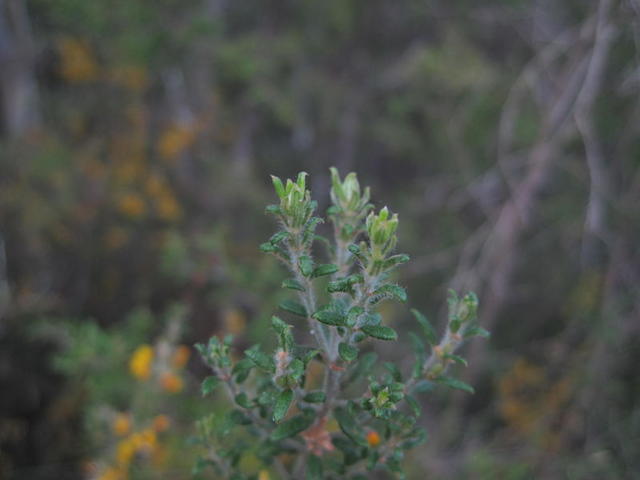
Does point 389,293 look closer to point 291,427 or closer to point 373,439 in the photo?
point 291,427

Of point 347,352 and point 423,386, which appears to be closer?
point 347,352

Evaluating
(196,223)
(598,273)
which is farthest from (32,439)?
(598,273)

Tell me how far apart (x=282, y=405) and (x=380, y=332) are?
212mm

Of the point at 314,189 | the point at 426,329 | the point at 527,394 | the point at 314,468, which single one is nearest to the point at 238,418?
the point at 314,468

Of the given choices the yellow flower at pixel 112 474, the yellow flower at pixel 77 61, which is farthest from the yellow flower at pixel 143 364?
the yellow flower at pixel 77 61

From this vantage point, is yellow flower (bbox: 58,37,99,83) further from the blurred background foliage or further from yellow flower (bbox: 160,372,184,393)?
yellow flower (bbox: 160,372,184,393)

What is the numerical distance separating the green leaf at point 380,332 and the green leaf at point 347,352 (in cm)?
4

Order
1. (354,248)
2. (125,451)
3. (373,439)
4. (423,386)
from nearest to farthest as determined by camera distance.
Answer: (354,248)
(423,386)
(373,439)
(125,451)

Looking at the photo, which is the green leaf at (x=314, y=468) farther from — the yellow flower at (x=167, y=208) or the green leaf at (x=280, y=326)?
the yellow flower at (x=167, y=208)

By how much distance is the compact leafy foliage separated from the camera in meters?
0.87

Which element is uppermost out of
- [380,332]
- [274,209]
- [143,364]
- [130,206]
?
[130,206]

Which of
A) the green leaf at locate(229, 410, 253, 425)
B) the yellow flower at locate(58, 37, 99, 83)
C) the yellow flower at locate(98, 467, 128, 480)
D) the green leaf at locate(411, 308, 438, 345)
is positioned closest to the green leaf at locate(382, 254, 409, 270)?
the green leaf at locate(411, 308, 438, 345)

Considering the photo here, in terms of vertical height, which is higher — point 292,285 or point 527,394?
point 527,394

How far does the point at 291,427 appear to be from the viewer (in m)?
1.02
